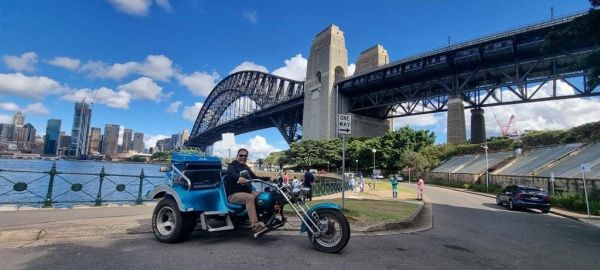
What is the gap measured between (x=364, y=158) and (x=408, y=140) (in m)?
9.39

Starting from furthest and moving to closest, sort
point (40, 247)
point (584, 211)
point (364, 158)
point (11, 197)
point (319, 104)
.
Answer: point (319, 104)
point (364, 158)
point (11, 197)
point (584, 211)
point (40, 247)

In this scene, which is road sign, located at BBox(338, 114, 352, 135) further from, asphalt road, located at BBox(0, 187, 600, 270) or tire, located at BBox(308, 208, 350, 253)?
tire, located at BBox(308, 208, 350, 253)

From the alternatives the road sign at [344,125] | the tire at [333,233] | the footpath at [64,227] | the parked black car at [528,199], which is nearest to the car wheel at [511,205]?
the parked black car at [528,199]

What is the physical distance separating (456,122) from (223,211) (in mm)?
57541

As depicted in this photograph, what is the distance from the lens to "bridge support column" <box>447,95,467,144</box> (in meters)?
57.0

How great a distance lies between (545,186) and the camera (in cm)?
2569

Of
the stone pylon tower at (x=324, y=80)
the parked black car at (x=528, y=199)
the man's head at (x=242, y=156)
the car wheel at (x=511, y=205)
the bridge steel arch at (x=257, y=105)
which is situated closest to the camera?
the man's head at (x=242, y=156)

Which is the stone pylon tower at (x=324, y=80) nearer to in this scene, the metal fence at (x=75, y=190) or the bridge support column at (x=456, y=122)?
the bridge support column at (x=456, y=122)

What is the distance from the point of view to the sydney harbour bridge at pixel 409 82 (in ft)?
159

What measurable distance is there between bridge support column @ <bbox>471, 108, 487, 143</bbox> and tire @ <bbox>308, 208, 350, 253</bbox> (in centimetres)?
5954

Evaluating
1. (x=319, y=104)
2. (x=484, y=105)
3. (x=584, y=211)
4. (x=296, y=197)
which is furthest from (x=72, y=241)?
(x=319, y=104)

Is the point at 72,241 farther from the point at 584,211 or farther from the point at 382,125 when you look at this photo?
the point at 382,125

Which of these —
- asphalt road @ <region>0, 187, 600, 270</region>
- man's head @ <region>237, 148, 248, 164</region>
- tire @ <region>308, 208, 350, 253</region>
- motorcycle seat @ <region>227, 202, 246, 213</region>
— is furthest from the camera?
man's head @ <region>237, 148, 248, 164</region>

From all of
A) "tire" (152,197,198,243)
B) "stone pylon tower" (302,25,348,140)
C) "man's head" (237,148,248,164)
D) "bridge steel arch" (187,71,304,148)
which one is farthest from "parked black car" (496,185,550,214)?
"bridge steel arch" (187,71,304,148)
